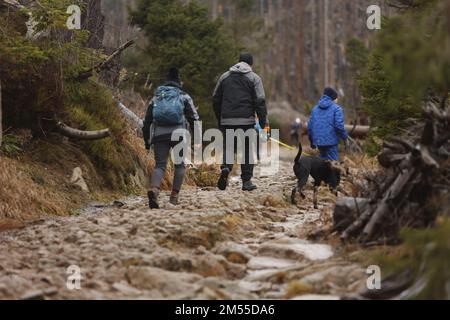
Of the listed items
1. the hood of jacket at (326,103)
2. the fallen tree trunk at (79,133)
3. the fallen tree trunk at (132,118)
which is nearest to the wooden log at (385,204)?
the hood of jacket at (326,103)

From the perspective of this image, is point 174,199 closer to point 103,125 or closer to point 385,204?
point 103,125

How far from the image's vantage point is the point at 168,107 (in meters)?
10.6

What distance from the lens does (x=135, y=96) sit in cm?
1911

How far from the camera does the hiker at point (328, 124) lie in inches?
480

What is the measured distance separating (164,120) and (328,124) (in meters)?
2.83

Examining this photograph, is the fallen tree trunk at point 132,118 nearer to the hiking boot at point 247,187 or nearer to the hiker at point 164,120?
the hiking boot at point 247,187

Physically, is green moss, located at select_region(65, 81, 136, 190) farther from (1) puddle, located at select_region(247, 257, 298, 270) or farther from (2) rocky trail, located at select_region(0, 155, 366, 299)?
(1) puddle, located at select_region(247, 257, 298, 270)

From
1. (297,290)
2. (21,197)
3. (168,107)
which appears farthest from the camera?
(168,107)

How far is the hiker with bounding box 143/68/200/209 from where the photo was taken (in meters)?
10.6

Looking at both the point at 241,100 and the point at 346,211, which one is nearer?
the point at 346,211

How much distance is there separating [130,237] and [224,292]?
202 cm

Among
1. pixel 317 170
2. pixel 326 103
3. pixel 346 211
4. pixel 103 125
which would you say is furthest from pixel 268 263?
pixel 103 125

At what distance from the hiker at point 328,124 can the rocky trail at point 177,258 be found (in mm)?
2042

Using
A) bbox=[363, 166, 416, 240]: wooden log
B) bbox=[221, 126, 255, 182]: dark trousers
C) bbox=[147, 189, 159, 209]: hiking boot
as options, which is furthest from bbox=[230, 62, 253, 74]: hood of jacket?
bbox=[363, 166, 416, 240]: wooden log
